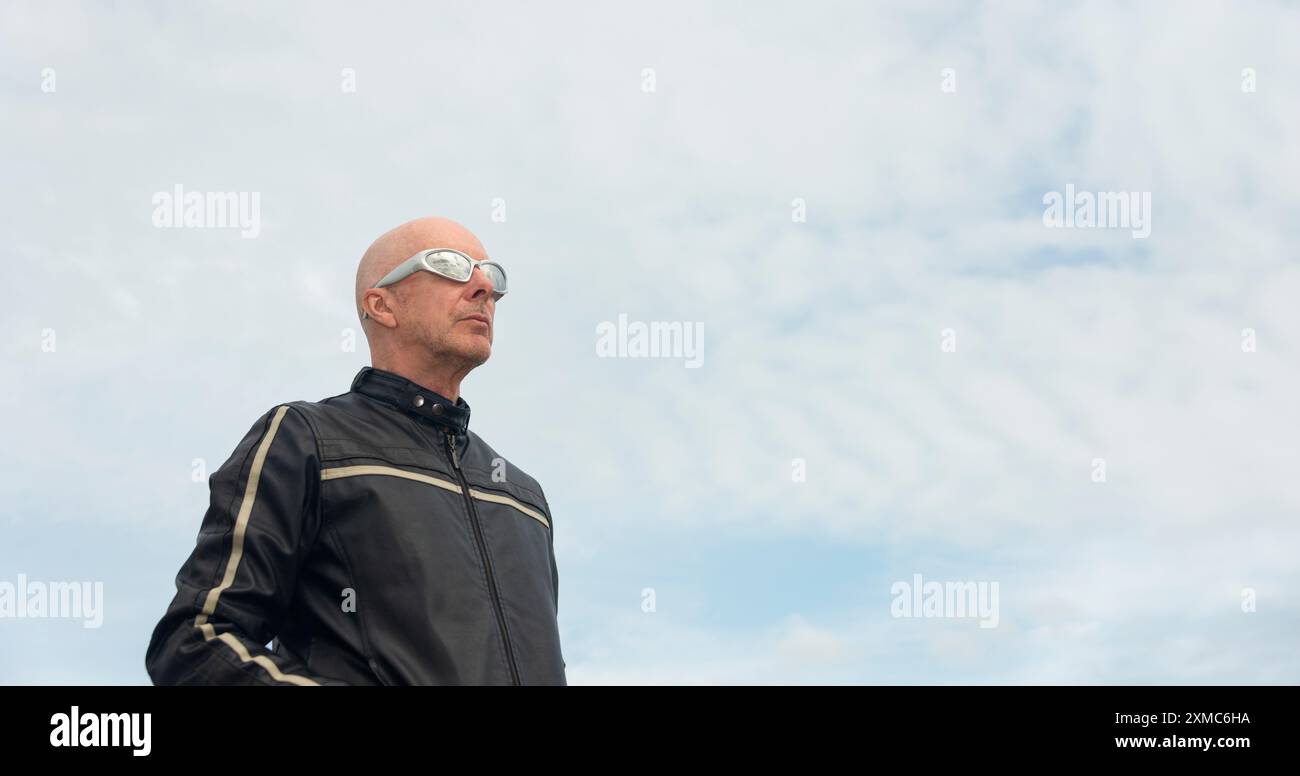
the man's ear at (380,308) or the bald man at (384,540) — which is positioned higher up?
the man's ear at (380,308)

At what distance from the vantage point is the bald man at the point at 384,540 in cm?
443

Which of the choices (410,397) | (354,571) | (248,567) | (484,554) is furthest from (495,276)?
(248,567)

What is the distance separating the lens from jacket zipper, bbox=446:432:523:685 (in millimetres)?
4883

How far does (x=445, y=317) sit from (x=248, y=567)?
1430 mm

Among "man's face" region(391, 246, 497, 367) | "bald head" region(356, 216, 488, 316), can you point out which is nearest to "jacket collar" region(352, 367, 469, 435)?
"man's face" region(391, 246, 497, 367)

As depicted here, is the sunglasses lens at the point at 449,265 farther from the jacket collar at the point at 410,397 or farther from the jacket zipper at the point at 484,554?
the jacket zipper at the point at 484,554

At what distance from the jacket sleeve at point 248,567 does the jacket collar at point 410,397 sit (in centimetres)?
44

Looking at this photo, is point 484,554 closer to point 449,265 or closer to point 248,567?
point 248,567

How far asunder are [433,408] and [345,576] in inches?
33.9

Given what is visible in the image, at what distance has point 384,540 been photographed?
482cm

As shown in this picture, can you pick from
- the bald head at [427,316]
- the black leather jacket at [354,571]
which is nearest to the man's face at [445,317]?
A: the bald head at [427,316]

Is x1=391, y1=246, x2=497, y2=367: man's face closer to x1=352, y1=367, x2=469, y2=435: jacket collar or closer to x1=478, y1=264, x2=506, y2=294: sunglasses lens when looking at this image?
x1=478, y1=264, x2=506, y2=294: sunglasses lens
